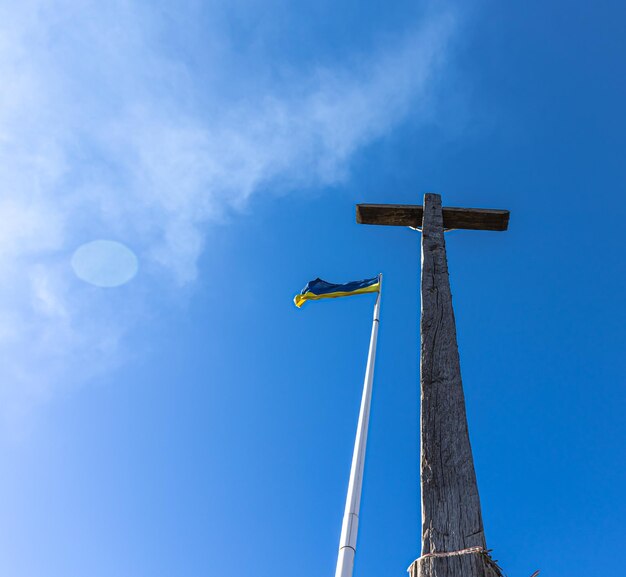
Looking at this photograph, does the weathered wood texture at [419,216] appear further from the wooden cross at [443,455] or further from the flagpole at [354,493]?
the flagpole at [354,493]

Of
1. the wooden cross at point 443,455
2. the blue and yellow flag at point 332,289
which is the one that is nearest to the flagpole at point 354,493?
the wooden cross at point 443,455

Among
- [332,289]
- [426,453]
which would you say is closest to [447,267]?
[426,453]

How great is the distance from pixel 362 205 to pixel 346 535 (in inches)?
130

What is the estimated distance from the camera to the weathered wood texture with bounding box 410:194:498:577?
2.39 meters

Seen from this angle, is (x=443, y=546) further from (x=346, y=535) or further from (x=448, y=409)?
(x=346, y=535)

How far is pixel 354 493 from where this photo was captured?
4.97 meters

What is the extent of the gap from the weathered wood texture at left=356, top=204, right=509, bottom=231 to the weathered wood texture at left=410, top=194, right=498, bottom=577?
187 cm

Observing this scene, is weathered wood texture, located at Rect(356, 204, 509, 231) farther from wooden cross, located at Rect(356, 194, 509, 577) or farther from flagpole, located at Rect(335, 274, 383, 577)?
flagpole, located at Rect(335, 274, 383, 577)

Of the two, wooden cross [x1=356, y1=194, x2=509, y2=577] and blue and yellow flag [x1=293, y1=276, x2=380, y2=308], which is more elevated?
blue and yellow flag [x1=293, y1=276, x2=380, y2=308]

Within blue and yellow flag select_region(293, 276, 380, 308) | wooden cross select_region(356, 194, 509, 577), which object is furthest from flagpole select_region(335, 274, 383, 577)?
blue and yellow flag select_region(293, 276, 380, 308)

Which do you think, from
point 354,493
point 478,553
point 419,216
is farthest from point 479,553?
point 419,216

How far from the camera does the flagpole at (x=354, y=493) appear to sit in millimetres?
4270

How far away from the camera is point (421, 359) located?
11.3ft

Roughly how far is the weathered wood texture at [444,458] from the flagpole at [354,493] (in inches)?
75.0
